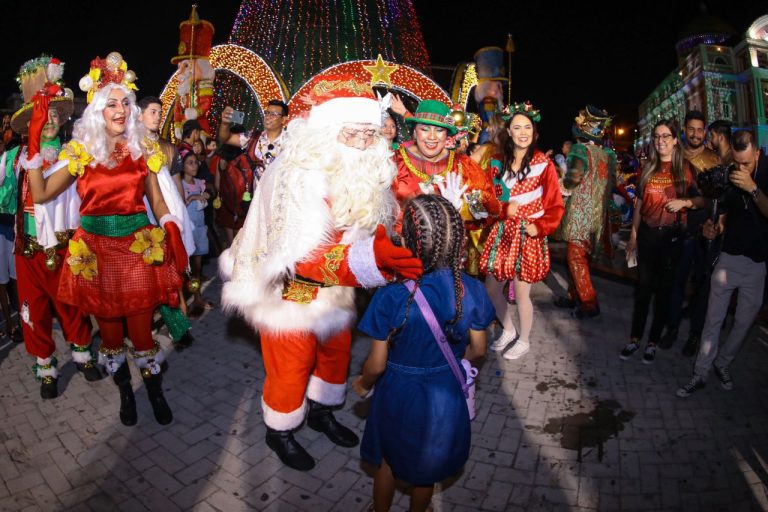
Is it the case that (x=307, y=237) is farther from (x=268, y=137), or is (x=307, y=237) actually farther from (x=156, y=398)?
(x=268, y=137)

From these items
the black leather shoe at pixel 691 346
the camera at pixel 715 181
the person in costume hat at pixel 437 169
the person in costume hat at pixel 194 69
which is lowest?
the black leather shoe at pixel 691 346

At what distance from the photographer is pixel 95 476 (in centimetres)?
281

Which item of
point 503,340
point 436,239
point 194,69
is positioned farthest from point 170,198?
point 194,69

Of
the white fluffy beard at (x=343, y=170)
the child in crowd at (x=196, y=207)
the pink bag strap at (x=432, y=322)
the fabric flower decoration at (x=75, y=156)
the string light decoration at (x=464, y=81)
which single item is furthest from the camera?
the string light decoration at (x=464, y=81)

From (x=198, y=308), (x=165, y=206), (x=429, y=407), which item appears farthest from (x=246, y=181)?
(x=429, y=407)

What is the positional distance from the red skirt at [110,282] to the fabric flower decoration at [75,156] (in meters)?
0.43

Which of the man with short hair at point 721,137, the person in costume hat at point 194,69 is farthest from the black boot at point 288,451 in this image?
the person in costume hat at point 194,69

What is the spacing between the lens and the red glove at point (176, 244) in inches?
126

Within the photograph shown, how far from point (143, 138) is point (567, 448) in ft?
11.9

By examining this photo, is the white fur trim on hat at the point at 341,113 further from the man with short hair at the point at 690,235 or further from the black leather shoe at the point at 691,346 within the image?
the black leather shoe at the point at 691,346

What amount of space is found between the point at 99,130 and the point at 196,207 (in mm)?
2823

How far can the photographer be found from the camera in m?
3.41

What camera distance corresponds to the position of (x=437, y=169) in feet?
12.5

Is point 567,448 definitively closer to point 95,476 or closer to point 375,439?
point 375,439
